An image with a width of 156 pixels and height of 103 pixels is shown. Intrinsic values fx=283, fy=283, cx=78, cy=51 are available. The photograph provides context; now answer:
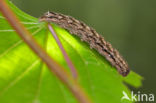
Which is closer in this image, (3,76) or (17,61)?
(3,76)

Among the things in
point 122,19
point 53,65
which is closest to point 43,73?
point 53,65

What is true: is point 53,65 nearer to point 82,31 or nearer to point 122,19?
point 82,31

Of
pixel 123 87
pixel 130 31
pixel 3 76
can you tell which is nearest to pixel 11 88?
pixel 3 76

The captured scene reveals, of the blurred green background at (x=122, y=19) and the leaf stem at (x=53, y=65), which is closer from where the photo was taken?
the leaf stem at (x=53, y=65)

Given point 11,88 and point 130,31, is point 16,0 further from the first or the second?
point 11,88

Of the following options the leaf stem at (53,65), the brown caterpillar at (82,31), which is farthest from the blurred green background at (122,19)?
the leaf stem at (53,65)

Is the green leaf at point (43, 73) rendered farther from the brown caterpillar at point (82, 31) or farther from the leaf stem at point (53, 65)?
the leaf stem at point (53, 65)
